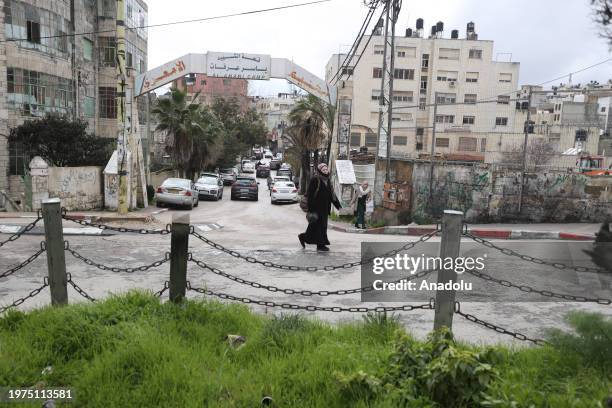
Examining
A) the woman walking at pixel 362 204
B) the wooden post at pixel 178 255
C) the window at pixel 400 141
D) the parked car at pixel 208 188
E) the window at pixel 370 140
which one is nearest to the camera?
the wooden post at pixel 178 255

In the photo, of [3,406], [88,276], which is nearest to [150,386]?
[3,406]

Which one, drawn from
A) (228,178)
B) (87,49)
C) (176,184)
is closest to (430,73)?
(228,178)

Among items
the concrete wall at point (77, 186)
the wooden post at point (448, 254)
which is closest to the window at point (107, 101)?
the concrete wall at point (77, 186)

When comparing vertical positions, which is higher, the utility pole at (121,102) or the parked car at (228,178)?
the utility pole at (121,102)

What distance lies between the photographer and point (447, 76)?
5650cm

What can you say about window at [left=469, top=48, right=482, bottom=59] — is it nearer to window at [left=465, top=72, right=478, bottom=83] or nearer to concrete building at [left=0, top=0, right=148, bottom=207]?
window at [left=465, top=72, right=478, bottom=83]

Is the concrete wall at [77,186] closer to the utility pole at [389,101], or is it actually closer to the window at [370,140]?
the utility pole at [389,101]

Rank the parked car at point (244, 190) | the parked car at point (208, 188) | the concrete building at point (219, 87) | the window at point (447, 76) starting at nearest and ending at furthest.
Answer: the parked car at point (208, 188), the parked car at point (244, 190), the window at point (447, 76), the concrete building at point (219, 87)

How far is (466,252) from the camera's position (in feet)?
31.1

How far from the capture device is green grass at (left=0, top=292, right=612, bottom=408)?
336 cm

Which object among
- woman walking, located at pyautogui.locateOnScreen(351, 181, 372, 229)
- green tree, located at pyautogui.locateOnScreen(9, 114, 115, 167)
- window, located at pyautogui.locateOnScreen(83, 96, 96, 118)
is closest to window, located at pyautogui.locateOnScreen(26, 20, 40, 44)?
green tree, located at pyautogui.locateOnScreen(9, 114, 115, 167)

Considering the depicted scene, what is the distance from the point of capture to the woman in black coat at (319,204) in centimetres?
960

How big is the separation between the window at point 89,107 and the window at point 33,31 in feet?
17.7

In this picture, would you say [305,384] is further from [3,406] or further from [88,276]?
[88,276]
